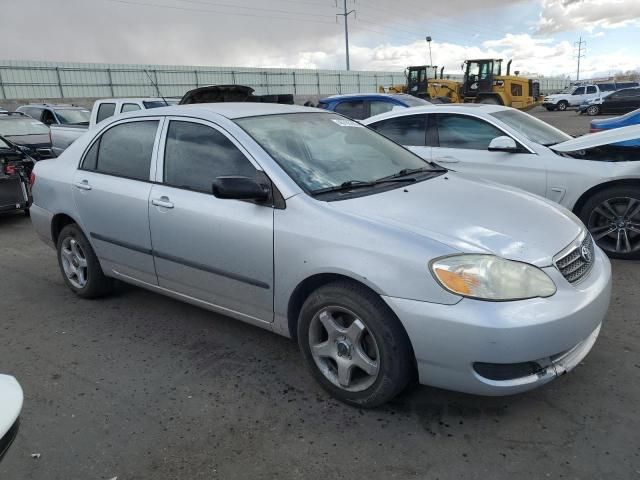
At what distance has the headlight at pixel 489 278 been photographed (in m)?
2.44

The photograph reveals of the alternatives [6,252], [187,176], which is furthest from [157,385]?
[6,252]

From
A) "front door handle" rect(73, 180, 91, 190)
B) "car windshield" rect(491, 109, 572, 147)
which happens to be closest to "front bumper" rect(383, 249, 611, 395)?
"front door handle" rect(73, 180, 91, 190)

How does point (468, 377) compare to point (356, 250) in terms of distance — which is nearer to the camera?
point (468, 377)

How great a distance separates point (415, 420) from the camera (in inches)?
108

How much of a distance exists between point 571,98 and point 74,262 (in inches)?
1573

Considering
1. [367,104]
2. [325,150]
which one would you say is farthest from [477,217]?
[367,104]

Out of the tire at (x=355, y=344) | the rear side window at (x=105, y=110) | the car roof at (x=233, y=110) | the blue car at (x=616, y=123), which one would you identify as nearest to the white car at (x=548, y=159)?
the car roof at (x=233, y=110)

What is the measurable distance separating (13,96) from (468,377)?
3328 centimetres

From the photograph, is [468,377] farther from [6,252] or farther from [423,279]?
[6,252]

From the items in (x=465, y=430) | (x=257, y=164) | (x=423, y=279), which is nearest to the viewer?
(x=423, y=279)

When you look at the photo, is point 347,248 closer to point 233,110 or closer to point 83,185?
point 233,110

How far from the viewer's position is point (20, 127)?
1144 cm

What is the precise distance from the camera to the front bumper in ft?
7.82

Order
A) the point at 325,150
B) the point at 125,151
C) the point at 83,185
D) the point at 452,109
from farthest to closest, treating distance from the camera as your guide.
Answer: the point at 452,109 < the point at 83,185 < the point at 125,151 < the point at 325,150
